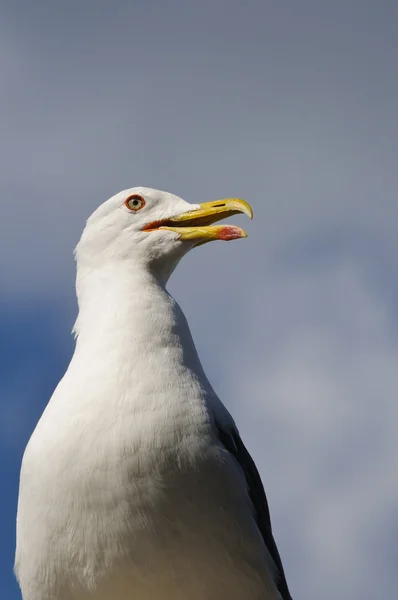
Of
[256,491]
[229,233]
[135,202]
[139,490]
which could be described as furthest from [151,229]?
[139,490]

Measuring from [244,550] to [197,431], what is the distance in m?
0.73

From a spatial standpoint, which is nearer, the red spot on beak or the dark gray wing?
the dark gray wing

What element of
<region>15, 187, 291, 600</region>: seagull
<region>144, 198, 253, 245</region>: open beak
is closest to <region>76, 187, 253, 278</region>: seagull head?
<region>144, 198, 253, 245</region>: open beak

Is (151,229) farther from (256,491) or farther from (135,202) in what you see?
Result: (256,491)

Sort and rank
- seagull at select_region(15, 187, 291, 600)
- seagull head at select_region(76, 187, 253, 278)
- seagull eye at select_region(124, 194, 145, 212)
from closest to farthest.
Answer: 1. seagull at select_region(15, 187, 291, 600)
2. seagull head at select_region(76, 187, 253, 278)
3. seagull eye at select_region(124, 194, 145, 212)

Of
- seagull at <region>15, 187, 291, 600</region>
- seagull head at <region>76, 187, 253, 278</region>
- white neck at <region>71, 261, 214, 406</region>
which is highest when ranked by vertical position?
seagull head at <region>76, 187, 253, 278</region>

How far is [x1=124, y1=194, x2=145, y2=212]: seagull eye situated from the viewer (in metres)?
7.16

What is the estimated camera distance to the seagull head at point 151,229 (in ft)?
22.3

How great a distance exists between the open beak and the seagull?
0.89 meters

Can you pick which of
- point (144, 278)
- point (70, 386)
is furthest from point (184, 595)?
point (144, 278)

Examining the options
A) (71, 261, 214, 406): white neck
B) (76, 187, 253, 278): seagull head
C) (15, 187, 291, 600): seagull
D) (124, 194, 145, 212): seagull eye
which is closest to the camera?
(15, 187, 291, 600): seagull

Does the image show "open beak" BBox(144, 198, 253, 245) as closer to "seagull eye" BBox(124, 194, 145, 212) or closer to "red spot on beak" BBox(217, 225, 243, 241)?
"red spot on beak" BBox(217, 225, 243, 241)

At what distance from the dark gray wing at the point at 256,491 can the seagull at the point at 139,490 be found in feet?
0.05

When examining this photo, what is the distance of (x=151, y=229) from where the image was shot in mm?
7012
